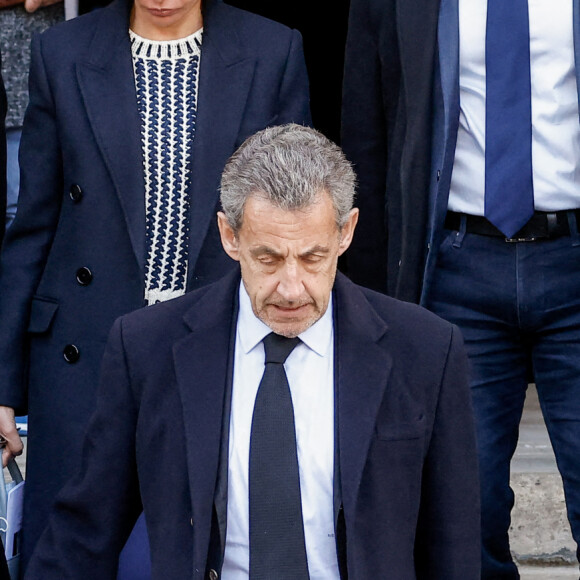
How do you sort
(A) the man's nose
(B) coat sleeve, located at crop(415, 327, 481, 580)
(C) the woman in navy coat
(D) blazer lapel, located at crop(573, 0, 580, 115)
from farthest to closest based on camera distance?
(C) the woman in navy coat → (D) blazer lapel, located at crop(573, 0, 580, 115) → (B) coat sleeve, located at crop(415, 327, 481, 580) → (A) the man's nose

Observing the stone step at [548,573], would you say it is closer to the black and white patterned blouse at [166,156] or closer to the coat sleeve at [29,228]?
the black and white patterned blouse at [166,156]

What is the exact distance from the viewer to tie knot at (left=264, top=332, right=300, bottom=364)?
8.90 feet

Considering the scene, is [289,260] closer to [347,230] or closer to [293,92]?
[347,230]

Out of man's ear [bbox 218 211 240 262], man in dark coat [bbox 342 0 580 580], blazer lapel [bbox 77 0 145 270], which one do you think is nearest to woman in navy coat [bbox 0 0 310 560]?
blazer lapel [bbox 77 0 145 270]

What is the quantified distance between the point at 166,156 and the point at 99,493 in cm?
92

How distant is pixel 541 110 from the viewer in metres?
3.22

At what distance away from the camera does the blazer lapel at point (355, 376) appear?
2.62 m

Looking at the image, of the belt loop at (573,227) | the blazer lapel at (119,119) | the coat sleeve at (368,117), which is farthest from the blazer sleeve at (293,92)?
the belt loop at (573,227)

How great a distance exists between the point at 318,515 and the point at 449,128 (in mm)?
973

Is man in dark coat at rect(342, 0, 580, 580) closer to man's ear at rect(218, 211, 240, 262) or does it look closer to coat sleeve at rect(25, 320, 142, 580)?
man's ear at rect(218, 211, 240, 262)

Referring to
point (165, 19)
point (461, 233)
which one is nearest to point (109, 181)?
point (165, 19)

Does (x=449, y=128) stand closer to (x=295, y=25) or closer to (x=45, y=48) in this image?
(x=45, y=48)

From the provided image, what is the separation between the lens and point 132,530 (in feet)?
9.61

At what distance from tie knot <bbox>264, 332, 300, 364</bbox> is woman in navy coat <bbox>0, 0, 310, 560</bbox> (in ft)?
2.08
